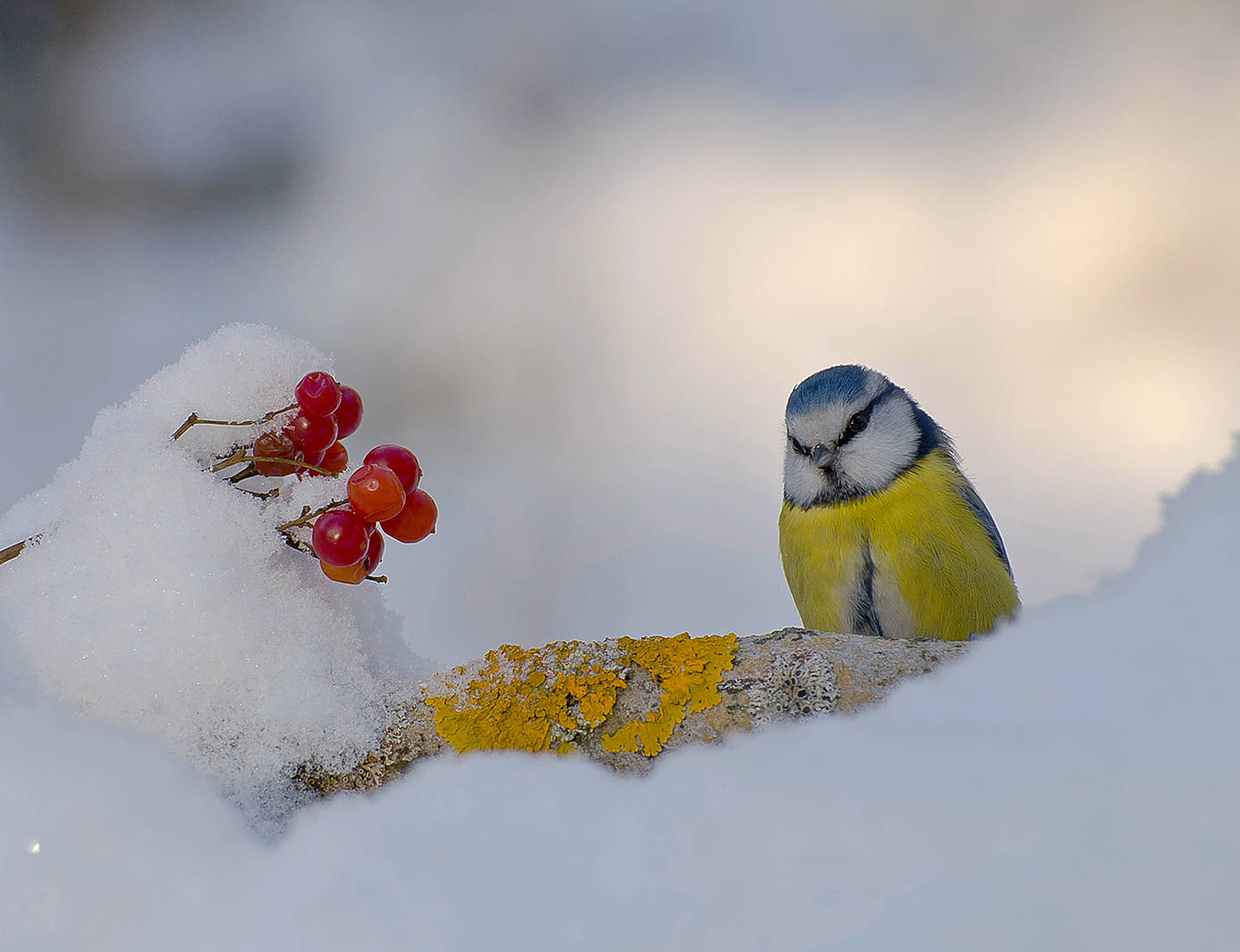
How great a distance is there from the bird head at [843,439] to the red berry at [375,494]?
813 mm

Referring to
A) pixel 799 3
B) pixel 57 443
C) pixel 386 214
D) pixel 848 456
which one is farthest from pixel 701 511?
pixel 57 443

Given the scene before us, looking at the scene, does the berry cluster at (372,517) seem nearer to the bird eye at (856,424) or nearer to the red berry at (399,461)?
the red berry at (399,461)

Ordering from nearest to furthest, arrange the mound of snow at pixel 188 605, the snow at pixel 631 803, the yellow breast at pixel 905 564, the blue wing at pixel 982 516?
the snow at pixel 631 803 < the mound of snow at pixel 188 605 < the yellow breast at pixel 905 564 < the blue wing at pixel 982 516

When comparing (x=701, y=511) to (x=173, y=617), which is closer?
(x=173, y=617)

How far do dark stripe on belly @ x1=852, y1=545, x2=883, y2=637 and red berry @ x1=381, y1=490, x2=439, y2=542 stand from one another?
29.4 inches

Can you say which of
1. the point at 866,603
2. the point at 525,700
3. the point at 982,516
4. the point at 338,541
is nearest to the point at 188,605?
the point at 338,541

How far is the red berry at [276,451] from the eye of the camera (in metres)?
0.62

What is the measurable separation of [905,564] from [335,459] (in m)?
0.82

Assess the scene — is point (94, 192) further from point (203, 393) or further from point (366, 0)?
point (203, 393)

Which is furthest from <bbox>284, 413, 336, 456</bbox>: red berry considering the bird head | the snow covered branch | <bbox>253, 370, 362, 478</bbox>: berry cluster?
the bird head

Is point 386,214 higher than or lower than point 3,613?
higher

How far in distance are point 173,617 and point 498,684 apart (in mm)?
227

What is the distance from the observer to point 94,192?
5.77ft

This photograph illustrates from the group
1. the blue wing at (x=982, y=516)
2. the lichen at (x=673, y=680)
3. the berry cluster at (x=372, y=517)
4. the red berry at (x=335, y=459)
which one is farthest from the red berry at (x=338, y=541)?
the blue wing at (x=982, y=516)
